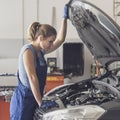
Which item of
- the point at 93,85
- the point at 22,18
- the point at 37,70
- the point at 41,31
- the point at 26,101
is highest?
the point at 22,18

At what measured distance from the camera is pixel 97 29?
7.79ft

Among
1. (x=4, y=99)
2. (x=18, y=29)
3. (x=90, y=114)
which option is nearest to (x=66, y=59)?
(x=18, y=29)

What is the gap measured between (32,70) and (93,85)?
0.57 metres

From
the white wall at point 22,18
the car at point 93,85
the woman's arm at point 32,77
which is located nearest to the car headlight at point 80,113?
the car at point 93,85

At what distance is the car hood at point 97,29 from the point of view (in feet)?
7.08

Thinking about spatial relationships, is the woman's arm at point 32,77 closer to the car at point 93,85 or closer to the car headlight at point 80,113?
the car at point 93,85

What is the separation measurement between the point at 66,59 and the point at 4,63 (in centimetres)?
95

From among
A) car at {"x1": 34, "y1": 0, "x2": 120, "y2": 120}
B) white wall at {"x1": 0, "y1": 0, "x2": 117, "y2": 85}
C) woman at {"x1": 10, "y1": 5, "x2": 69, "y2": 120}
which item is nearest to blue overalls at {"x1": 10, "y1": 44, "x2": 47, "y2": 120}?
woman at {"x1": 10, "y1": 5, "x2": 69, "y2": 120}

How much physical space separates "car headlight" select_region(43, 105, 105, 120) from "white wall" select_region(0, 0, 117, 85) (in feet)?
10.9

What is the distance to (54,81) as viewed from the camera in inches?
195

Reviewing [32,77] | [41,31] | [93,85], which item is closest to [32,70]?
[32,77]

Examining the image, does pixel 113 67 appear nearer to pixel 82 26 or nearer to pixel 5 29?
pixel 82 26

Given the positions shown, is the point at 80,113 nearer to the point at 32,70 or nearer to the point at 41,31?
the point at 32,70

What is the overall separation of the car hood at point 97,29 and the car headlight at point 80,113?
0.45 meters
